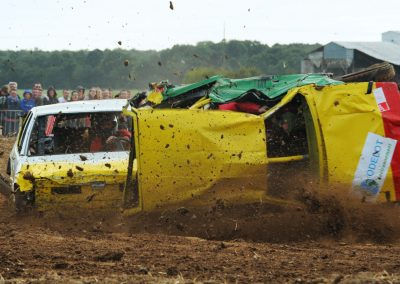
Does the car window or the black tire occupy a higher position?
the car window

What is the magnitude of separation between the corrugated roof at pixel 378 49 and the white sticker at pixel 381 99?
19298 millimetres

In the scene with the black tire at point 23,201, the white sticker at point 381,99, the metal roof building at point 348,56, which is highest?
the metal roof building at point 348,56

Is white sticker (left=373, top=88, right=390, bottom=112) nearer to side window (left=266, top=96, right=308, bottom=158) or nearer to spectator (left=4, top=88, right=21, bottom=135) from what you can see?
side window (left=266, top=96, right=308, bottom=158)

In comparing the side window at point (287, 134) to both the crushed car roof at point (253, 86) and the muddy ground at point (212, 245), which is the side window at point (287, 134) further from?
the muddy ground at point (212, 245)

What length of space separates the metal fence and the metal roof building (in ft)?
43.8

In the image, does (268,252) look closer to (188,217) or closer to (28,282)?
(188,217)

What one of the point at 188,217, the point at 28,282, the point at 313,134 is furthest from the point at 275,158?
the point at 28,282

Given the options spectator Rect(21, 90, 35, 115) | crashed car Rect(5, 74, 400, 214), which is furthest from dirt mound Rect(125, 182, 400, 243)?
spectator Rect(21, 90, 35, 115)

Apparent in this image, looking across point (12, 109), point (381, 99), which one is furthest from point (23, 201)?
point (12, 109)

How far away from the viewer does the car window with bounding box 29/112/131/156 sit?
32.6 feet

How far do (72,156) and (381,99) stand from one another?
12.8 ft

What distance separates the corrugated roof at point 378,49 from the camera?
27.5 m

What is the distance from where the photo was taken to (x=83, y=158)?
30.7 feet

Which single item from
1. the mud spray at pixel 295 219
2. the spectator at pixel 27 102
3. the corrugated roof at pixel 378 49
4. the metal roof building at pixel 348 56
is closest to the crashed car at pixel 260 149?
the mud spray at pixel 295 219
